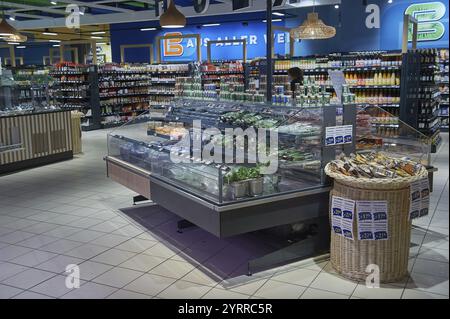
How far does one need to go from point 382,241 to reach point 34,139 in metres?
7.74

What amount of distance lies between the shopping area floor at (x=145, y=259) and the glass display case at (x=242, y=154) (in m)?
0.71

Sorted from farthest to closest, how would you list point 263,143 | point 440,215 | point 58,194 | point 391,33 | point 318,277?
point 391,33
point 58,194
point 440,215
point 263,143
point 318,277

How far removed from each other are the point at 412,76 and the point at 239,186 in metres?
7.39

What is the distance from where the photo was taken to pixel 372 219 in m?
3.83

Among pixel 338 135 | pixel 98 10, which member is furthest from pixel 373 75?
pixel 98 10

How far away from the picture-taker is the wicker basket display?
12.5 feet

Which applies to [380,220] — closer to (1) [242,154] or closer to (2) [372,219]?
(2) [372,219]

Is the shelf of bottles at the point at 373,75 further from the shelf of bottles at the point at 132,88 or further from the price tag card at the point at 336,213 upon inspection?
the shelf of bottles at the point at 132,88

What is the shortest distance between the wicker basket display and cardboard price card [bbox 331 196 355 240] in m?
0.04

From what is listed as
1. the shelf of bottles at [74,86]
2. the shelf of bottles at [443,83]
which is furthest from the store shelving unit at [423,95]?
the shelf of bottles at [74,86]

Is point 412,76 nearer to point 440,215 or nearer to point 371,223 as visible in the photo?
point 440,215

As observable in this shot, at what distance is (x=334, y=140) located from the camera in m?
4.61

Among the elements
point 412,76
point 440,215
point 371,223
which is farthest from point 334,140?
point 412,76

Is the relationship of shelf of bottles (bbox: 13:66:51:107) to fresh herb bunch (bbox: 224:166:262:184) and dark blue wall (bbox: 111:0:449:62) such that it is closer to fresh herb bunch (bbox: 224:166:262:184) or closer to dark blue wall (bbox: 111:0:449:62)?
fresh herb bunch (bbox: 224:166:262:184)
